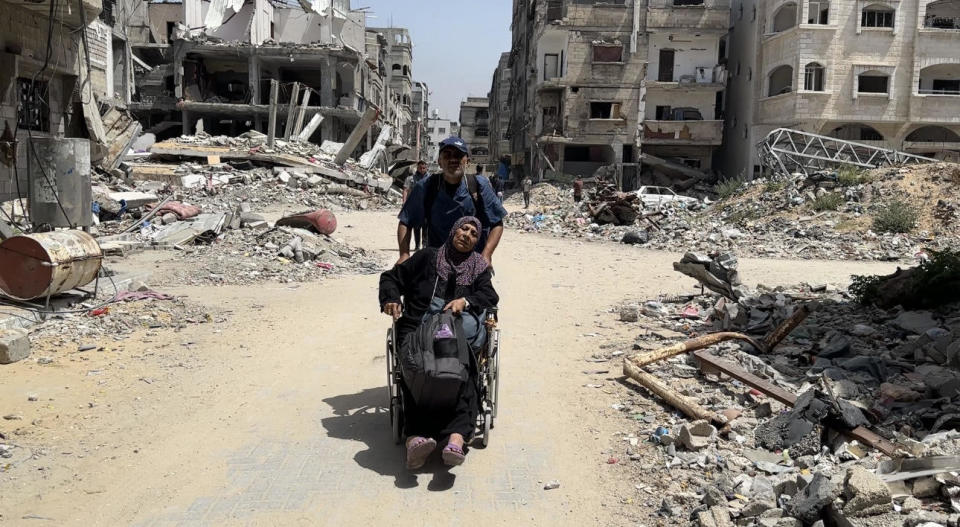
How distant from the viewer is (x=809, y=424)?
4.22m

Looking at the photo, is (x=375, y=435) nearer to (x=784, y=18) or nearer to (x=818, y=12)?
(x=818, y=12)

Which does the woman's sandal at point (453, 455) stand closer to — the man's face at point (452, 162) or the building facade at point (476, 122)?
the man's face at point (452, 162)

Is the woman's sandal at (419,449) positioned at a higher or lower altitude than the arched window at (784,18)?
lower

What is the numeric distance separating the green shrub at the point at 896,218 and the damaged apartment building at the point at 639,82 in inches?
792

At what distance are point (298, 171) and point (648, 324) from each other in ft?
74.2

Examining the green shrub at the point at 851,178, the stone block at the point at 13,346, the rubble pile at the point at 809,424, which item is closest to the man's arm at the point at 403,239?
the rubble pile at the point at 809,424

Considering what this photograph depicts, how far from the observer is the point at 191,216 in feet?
48.8

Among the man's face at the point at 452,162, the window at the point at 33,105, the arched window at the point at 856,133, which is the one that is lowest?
the man's face at the point at 452,162

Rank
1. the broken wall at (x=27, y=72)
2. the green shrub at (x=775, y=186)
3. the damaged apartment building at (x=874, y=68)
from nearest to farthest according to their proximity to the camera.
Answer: the broken wall at (x=27, y=72) → the green shrub at (x=775, y=186) → the damaged apartment building at (x=874, y=68)

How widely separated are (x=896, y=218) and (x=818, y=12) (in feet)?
60.0

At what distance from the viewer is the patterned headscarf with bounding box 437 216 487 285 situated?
4.34 meters

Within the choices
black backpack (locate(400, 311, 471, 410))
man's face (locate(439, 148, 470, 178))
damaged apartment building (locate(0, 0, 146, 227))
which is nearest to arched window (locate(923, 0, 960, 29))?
damaged apartment building (locate(0, 0, 146, 227))

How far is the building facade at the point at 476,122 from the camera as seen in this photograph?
275ft

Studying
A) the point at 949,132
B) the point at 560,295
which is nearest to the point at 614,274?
the point at 560,295
